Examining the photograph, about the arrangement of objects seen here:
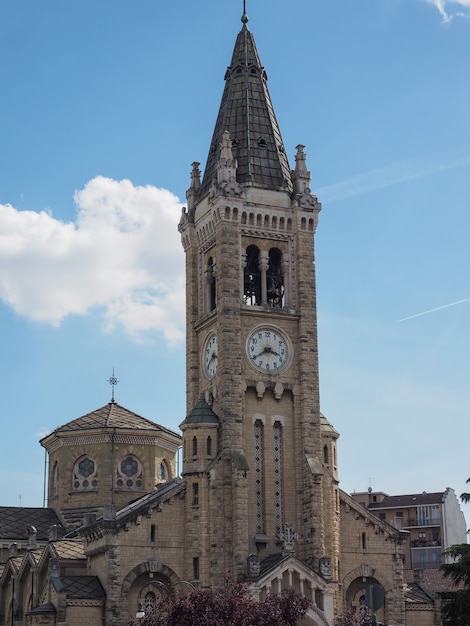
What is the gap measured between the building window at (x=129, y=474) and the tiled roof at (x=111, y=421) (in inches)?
91.9

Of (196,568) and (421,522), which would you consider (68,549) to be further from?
(421,522)

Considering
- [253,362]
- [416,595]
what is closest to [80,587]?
[253,362]

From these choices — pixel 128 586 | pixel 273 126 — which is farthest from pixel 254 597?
pixel 273 126

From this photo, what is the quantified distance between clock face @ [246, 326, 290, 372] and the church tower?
59 mm

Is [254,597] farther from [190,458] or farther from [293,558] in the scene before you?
[190,458]

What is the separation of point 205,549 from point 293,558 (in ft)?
16.0

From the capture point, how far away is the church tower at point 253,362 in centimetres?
6069

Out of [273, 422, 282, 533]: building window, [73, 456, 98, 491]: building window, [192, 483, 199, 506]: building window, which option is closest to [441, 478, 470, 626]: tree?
[273, 422, 282, 533]: building window

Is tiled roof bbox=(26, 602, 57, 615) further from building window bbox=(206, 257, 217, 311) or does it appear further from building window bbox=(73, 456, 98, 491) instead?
building window bbox=(206, 257, 217, 311)

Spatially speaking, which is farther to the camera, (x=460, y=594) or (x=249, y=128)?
(x=249, y=128)

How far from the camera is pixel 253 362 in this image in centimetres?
6425

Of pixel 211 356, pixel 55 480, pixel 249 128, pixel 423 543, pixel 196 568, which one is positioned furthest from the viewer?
pixel 423 543

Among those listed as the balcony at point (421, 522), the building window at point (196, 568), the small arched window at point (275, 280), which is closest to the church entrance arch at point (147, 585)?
the building window at point (196, 568)

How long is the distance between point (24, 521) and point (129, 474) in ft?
26.1
